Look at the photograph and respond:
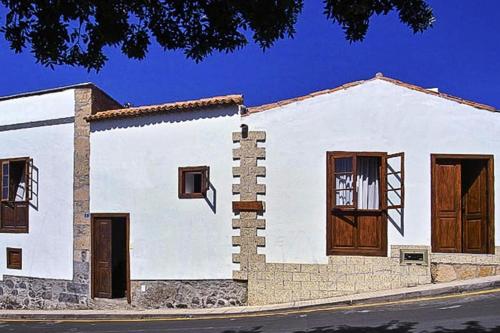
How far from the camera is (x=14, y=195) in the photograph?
1413cm

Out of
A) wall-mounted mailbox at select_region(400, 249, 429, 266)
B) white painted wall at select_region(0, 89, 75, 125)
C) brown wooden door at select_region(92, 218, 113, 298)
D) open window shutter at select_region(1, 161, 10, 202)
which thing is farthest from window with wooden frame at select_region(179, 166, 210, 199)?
open window shutter at select_region(1, 161, 10, 202)

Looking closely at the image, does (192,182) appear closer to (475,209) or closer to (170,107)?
(170,107)

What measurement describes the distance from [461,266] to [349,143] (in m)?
3.14

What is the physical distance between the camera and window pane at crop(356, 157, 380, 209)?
1095cm

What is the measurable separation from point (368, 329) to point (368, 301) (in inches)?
84.6

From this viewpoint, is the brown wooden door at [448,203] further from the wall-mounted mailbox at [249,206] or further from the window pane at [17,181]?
the window pane at [17,181]

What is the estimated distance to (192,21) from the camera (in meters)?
4.50

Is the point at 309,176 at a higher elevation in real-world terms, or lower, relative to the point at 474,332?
higher

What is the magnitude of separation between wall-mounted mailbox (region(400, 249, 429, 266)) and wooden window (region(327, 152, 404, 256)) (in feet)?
1.20

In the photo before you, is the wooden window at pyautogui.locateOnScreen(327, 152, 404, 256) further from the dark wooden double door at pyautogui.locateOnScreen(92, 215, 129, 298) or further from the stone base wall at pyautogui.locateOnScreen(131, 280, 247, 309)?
the dark wooden double door at pyautogui.locateOnScreen(92, 215, 129, 298)

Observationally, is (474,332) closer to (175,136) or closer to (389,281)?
(389,281)

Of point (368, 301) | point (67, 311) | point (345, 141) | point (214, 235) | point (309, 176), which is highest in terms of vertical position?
point (345, 141)

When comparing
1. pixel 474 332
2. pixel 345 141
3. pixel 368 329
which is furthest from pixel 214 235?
pixel 474 332

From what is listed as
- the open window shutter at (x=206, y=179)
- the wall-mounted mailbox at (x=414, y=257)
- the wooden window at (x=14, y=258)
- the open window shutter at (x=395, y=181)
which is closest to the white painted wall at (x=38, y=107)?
the wooden window at (x=14, y=258)
